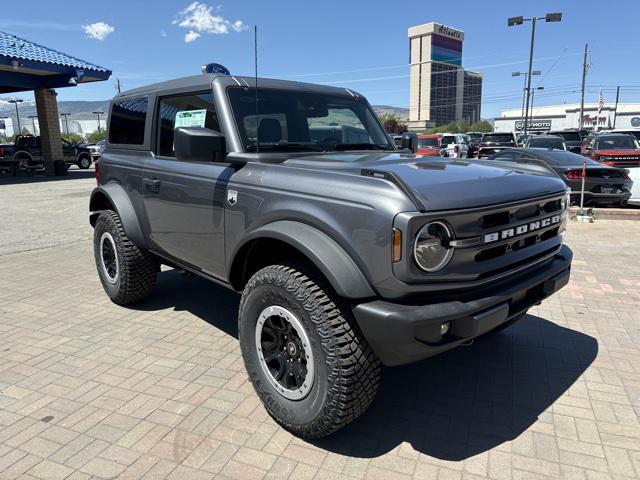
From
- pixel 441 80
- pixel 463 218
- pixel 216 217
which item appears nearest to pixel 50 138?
pixel 216 217

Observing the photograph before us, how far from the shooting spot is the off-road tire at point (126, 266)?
4543 mm

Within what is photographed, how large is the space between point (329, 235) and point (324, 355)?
0.61 m

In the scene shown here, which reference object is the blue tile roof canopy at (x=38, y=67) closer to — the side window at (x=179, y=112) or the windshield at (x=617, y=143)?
the side window at (x=179, y=112)

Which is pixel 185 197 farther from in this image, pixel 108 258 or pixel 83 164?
pixel 83 164

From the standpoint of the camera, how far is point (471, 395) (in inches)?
129

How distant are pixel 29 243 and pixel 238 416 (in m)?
6.93

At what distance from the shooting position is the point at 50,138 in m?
23.1

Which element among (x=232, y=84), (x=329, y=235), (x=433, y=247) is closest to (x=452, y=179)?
(x=433, y=247)

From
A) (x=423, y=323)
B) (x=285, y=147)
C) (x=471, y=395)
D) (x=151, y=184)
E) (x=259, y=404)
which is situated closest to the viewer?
(x=423, y=323)

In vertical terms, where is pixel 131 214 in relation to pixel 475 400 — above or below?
above

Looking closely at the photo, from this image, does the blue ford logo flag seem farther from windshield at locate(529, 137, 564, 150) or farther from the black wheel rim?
windshield at locate(529, 137, 564, 150)

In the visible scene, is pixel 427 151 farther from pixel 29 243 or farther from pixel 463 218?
pixel 463 218

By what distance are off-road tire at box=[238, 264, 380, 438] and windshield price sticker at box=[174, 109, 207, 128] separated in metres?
1.45

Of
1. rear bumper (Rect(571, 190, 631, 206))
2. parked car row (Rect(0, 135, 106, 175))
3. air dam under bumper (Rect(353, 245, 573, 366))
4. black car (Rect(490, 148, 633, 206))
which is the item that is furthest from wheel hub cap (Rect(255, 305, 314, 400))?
parked car row (Rect(0, 135, 106, 175))
